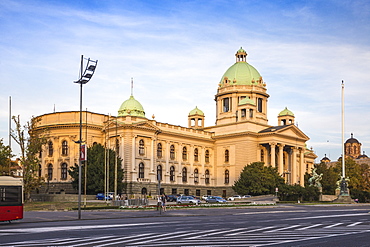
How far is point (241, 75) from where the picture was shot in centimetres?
12144

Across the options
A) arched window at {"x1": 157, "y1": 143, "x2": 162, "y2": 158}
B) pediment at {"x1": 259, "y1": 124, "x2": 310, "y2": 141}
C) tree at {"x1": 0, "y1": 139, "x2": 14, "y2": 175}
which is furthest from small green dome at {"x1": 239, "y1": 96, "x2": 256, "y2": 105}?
tree at {"x1": 0, "y1": 139, "x2": 14, "y2": 175}

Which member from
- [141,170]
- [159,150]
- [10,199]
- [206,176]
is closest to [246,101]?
[206,176]

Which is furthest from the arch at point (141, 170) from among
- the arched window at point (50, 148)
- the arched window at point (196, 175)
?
the arched window at point (196, 175)

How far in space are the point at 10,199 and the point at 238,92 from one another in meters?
91.1

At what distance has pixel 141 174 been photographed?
9644 cm

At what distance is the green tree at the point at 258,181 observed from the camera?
9662 centimetres

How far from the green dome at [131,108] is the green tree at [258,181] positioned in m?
23.6

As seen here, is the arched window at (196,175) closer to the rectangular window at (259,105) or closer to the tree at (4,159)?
the rectangular window at (259,105)

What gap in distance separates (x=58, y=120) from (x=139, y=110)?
52.1 feet

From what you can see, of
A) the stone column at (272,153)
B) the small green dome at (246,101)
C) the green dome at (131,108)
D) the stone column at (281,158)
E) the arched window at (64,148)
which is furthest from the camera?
the small green dome at (246,101)

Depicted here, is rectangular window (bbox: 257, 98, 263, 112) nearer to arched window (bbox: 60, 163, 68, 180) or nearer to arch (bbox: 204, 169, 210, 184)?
arch (bbox: 204, 169, 210, 184)

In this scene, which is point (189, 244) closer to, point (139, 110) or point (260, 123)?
point (139, 110)

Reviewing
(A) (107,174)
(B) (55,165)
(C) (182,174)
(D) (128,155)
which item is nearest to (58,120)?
(B) (55,165)

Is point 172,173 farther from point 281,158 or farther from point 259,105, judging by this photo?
point 259,105
